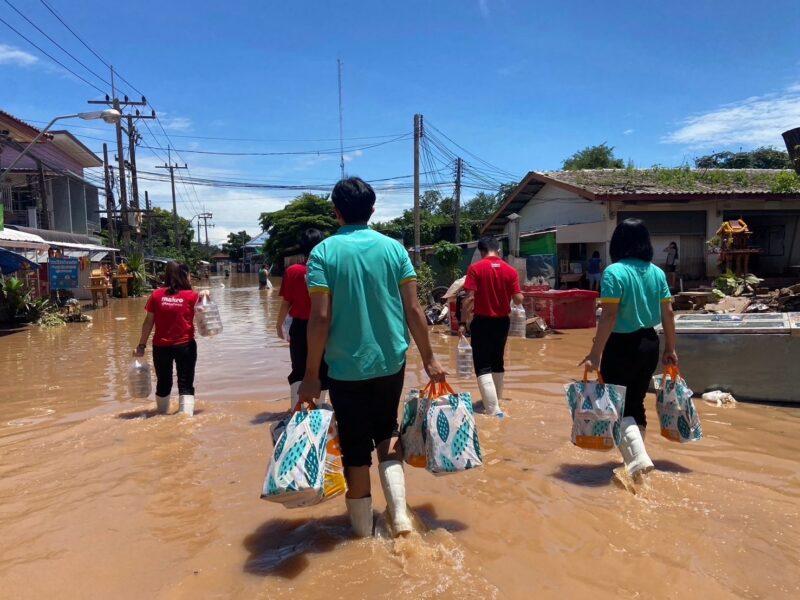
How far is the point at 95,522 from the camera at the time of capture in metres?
3.45

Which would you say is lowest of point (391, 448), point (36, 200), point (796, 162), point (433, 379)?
point (391, 448)


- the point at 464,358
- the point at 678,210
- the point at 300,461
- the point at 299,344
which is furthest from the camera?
the point at 678,210

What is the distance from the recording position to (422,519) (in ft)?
10.8

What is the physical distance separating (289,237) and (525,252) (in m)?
29.9

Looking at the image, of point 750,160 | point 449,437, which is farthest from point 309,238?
point 750,160

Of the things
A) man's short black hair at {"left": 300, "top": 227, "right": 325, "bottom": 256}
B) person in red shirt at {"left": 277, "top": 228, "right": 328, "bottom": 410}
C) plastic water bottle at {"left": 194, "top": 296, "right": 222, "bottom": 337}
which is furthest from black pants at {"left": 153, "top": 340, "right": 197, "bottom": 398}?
man's short black hair at {"left": 300, "top": 227, "right": 325, "bottom": 256}

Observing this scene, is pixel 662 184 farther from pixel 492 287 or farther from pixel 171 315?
pixel 171 315

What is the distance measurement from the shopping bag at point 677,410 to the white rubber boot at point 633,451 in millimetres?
357

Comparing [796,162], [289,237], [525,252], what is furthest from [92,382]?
[289,237]

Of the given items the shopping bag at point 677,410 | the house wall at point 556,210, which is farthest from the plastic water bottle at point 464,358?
the house wall at point 556,210

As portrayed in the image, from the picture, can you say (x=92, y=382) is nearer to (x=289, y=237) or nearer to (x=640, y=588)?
(x=640, y=588)

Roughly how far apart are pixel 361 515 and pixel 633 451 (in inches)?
73.6

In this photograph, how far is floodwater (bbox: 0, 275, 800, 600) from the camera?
Answer: 2668mm

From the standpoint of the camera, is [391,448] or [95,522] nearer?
[391,448]
